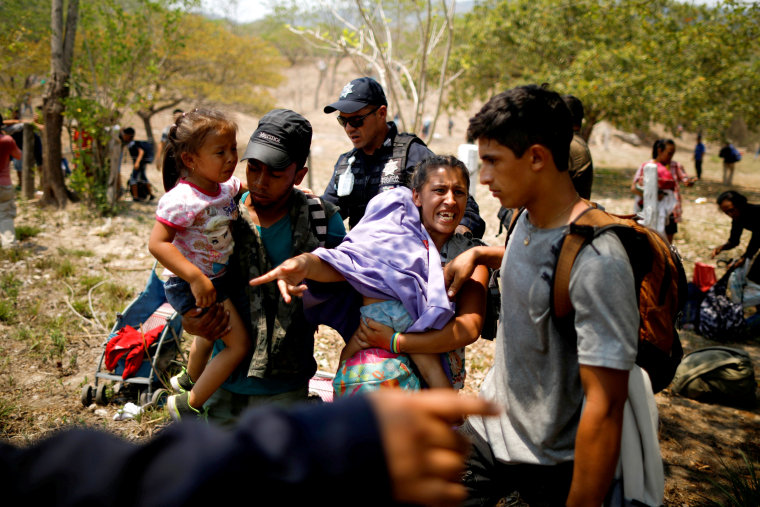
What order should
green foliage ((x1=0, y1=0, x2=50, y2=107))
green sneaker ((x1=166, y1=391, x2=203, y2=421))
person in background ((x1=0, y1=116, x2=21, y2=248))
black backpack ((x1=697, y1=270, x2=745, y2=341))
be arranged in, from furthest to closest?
green foliage ((x1=0, y1=0, x2=50, y2=107)), person in background ((x1=0, y1=116, x2=21, y2=248)), black backpack ((x1=697, y1=270, x2=745, y2=341)), green sneaker ((x1=166, y1=391, x2=203, y2=421))

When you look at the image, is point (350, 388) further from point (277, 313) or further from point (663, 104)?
point (663, 104)

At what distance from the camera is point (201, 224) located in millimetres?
2449

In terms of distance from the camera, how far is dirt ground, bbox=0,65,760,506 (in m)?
3.72

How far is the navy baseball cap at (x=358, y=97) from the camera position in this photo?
10.3 feet

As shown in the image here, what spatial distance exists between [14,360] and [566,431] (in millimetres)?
4788

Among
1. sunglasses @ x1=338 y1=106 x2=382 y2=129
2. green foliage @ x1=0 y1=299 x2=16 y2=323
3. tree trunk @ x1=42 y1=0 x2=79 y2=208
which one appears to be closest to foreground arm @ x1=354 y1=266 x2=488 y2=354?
sunglasses @ x1=338 y1=106 x2=382 y2=129

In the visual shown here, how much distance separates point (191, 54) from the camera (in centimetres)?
2044

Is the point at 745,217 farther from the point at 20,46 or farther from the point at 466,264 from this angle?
the point at 20,46

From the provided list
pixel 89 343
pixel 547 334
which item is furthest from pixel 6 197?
pixel 547 334

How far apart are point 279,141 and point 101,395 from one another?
2.82 metres

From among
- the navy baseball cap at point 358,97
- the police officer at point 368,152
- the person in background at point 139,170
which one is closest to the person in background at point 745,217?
the police officer at point 368,152

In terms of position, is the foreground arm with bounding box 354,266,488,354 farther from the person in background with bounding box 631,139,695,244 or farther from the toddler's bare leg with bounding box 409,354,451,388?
the person in background with bounding box 631,139,695,244

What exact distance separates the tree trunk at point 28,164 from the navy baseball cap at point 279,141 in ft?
34.8

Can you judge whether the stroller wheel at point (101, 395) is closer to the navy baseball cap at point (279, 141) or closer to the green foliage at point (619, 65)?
the navy baseball cap at point (279, 141)
